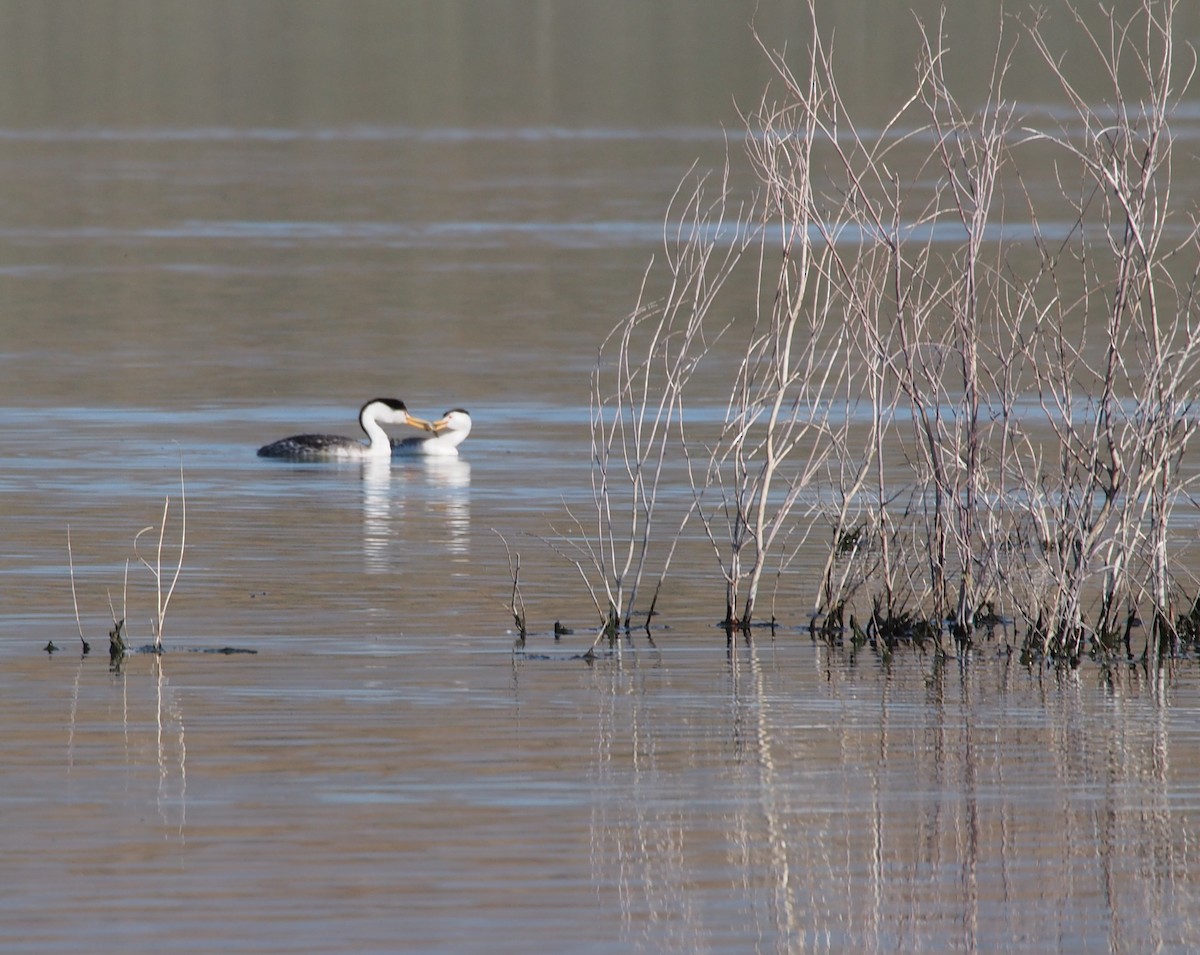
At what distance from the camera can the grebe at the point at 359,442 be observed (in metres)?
19.2

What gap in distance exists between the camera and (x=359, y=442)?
2045 cm

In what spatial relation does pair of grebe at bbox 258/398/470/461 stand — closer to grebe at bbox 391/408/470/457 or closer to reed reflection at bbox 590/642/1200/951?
grebe at bbox 391/408/470/457

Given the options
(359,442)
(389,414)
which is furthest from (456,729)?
(389,414)

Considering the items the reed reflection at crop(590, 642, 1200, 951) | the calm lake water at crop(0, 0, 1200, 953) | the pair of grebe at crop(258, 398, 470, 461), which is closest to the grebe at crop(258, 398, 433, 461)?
the pair of grebe at crop(258, 398, 470, 461)

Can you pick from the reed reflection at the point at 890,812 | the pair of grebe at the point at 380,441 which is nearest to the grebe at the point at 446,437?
the pair of grebe at the point at 380,441

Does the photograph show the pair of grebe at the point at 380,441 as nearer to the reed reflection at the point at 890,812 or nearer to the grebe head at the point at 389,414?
Result: the grebe head at the point at 389,414

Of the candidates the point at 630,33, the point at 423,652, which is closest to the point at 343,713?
the point at 423,652

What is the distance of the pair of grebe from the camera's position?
19.3m

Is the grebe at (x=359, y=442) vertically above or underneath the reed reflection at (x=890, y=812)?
above

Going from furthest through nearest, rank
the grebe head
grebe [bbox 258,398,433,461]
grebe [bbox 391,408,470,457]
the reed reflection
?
the grebe head → grebe [bbox 391,408,470,457] → grebe [bbox 258,398,433,461] → the reed reflection

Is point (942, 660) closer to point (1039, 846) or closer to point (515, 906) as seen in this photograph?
point (1039, 846)

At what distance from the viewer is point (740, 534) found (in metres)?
12.0

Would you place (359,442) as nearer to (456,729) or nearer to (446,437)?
(446,437)

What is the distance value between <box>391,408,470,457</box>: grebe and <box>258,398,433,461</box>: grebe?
8.0 inches
